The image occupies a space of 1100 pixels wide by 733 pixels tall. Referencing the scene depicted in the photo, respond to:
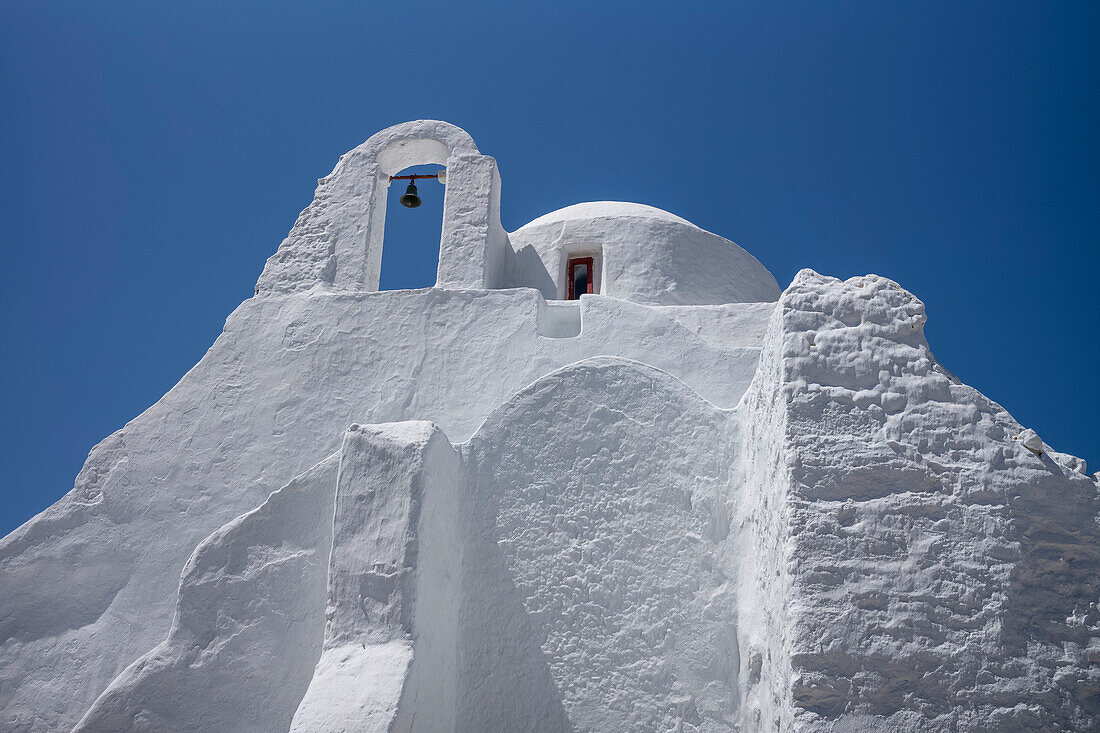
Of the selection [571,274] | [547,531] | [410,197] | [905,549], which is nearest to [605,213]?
[571,274]

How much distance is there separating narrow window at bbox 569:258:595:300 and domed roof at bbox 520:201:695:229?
51 cm

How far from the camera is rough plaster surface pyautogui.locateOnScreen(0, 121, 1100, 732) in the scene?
3.50 metres

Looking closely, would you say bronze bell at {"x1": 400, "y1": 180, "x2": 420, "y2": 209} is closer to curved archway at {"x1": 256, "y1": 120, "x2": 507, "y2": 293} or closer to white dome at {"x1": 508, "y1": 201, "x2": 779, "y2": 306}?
curved archway at {"x1": 256, "y1": 120, "x2": 507, "y2": 293}

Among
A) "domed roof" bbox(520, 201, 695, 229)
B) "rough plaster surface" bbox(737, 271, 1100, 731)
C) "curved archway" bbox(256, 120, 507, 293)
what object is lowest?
"rough plaster surface" bbox(737, 271, 1100, 731)

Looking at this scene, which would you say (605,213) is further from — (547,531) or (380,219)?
(547,531)

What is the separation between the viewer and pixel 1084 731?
329 centimetres

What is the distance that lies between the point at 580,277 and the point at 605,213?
3.14 feet

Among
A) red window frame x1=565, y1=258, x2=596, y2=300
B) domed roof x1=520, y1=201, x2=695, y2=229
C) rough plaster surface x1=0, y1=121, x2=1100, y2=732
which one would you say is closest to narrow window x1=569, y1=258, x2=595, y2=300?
red window frame x1=565, y1=258, x2=596, y2=300

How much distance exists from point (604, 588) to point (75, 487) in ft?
15.1

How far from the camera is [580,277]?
11.3 meters

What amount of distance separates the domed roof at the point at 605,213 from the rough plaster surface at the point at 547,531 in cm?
188

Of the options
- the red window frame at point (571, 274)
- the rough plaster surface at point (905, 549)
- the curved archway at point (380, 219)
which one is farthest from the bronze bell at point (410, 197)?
the rough plaster surface at point (905, 549)

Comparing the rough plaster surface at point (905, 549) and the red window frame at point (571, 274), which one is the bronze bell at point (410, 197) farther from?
the rough plaster surface at point (905, 549)

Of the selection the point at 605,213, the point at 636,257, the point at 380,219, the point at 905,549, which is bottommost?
the point at 905,549
